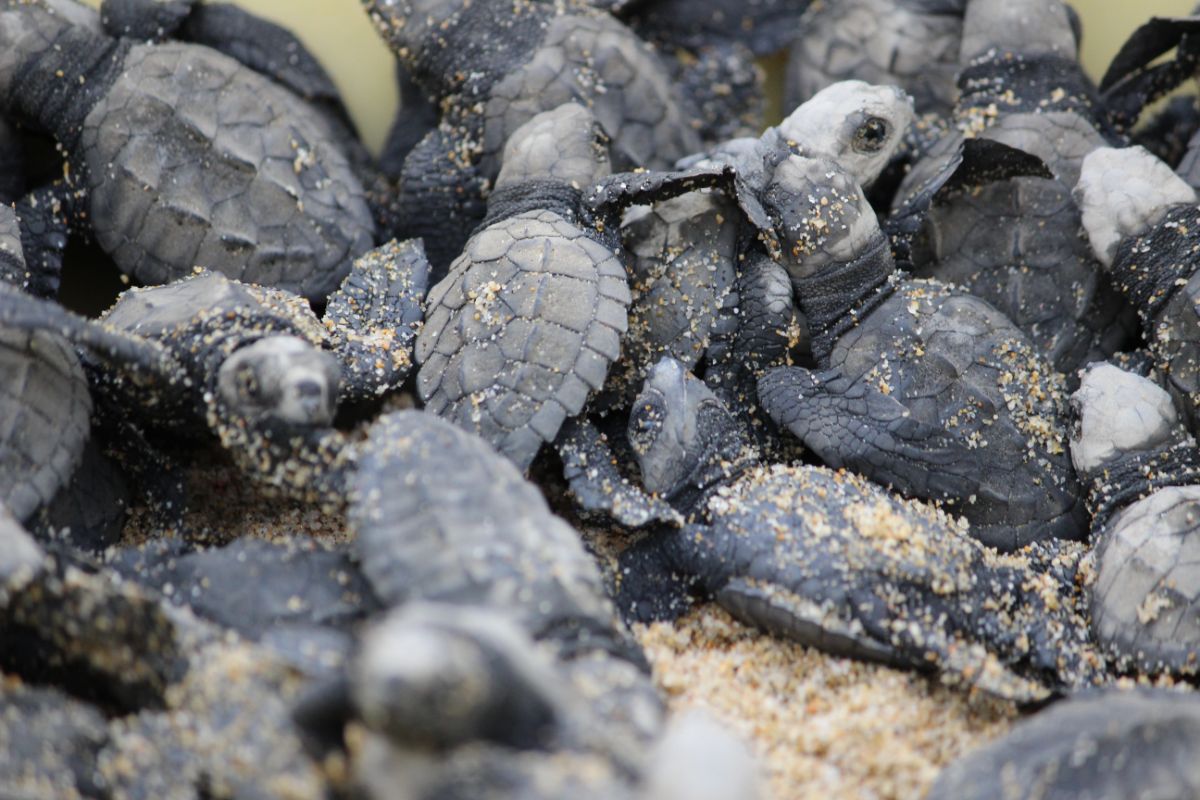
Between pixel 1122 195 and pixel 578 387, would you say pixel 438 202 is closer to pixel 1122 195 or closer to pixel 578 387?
pixel 578 387

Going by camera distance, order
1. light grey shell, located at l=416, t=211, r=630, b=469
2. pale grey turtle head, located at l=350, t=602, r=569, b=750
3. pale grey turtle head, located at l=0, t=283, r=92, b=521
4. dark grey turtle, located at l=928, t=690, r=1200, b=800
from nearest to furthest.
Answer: pale grey turtle head, located at l=350, t=602, r=569, b=750 < dark grey turtle, located at l=928, t=690, r=1200, b=800 < pale grey turtle head, located at l=0, t=283, r=92, b=521 < light grey shell, located at l=416, t=211, r=630, b=469

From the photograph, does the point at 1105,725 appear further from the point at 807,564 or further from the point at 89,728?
the point at 89,728

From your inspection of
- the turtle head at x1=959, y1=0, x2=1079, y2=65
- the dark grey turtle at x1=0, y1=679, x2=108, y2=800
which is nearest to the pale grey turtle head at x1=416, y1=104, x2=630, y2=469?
the dark grey turtle at x1=0, y1=679, x2=108, y2=800

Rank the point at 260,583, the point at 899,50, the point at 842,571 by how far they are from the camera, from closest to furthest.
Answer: the point at 260,583 < the point at 842,571 < the point at 899,50

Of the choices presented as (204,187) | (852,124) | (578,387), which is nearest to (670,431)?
(578,387)

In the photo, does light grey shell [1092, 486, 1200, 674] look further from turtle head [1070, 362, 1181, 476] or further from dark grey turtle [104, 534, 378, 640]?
dark grey turtle [104, 534, 378, 640]

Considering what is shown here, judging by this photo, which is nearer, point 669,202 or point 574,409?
point 574,409

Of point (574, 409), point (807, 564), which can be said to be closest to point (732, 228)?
point (574, 409)
